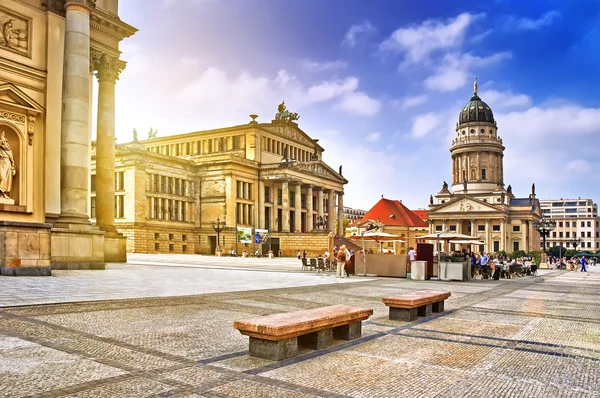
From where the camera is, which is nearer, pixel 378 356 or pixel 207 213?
pixel 378 356

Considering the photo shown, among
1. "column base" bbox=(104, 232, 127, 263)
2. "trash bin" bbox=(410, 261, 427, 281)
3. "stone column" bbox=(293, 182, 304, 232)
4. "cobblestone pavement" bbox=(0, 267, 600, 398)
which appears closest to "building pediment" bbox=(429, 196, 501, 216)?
"stone column" bbox=(293, 182, 304, 232)

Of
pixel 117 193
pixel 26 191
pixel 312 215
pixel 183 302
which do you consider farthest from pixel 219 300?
pixel 312 215

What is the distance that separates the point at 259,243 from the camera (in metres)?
76.0

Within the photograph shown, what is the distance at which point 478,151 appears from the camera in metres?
124

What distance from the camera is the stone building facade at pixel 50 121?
68.3 feet

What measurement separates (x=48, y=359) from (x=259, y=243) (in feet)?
229

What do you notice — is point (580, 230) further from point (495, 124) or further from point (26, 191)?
point (26, 191)

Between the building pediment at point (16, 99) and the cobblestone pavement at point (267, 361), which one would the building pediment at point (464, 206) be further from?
the cobblestone pavement at point (267, 361)

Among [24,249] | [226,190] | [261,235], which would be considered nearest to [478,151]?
[261,235]

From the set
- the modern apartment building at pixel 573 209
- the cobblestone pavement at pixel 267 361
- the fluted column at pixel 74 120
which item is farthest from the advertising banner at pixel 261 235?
the modern apartment building at pixel 573 209

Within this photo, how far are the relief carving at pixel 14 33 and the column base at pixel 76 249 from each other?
7.47 metres

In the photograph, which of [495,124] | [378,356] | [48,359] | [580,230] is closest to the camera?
[48,359]

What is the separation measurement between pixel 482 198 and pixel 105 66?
10780cm

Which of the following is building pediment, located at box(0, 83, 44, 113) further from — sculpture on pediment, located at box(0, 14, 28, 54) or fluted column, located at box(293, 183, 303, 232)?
fluted column, located at box(293, 183, 303, 232)
